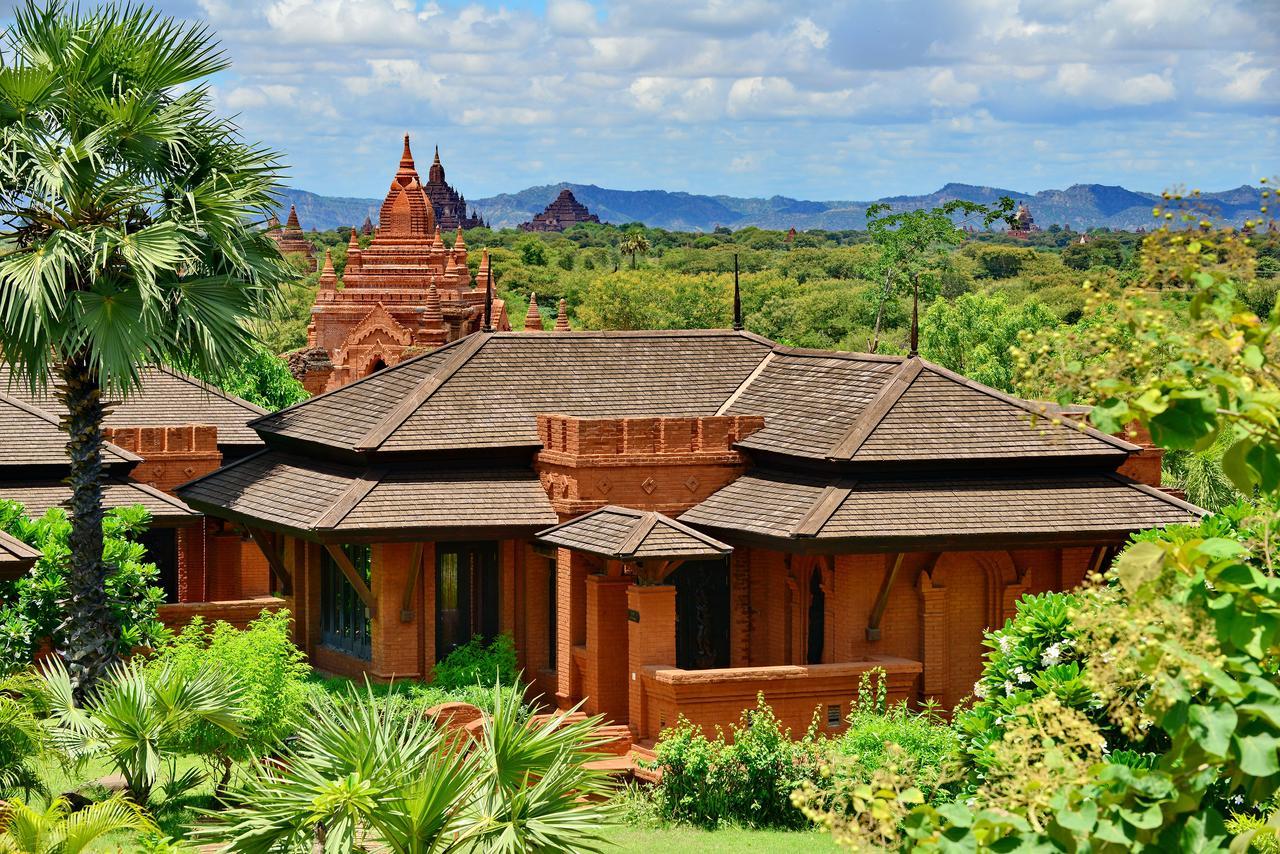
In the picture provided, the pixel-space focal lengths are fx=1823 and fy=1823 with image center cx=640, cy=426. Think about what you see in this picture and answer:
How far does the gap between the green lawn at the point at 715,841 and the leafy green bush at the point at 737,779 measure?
0.27m

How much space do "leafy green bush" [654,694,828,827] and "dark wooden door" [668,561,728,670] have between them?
4.47 metres

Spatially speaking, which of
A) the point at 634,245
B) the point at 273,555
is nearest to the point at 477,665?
the point at 273,555

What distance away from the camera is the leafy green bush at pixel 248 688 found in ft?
57.4

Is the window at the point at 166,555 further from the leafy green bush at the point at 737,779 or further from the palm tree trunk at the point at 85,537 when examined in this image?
the leafy green bush at the point at 737,779

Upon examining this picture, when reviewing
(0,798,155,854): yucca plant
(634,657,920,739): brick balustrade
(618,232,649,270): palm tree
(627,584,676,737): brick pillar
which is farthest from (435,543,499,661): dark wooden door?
(618,232,649,270): palm tree

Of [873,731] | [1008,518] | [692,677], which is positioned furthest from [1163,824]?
[1008,518]

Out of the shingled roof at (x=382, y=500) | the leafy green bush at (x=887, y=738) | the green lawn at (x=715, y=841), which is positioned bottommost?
the green lawn at (x=715, y=841)

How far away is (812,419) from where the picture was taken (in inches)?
923

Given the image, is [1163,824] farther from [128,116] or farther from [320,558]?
[320,558]

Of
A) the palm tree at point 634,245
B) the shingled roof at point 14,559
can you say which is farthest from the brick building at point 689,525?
the palm tree at point 634,245

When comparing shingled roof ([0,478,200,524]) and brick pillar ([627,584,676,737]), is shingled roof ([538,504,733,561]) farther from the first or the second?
shingled roof ([0,478,200,524])

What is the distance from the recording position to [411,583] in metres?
22.7

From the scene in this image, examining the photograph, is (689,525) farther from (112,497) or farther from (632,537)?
(112,497)

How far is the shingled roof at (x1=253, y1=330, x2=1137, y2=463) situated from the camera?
2288 cm
